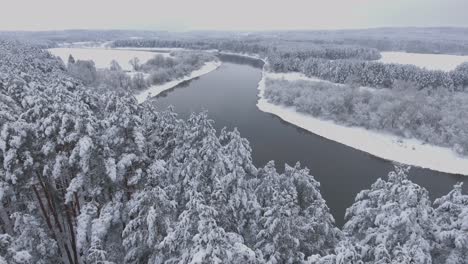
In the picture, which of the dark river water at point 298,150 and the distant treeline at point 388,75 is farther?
the distant treeline at point 388,75

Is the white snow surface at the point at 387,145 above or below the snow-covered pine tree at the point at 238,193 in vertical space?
below

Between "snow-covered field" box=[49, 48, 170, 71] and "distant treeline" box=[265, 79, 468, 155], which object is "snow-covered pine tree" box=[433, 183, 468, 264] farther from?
"snow-covered field" box=[49, 48, 170, 71]

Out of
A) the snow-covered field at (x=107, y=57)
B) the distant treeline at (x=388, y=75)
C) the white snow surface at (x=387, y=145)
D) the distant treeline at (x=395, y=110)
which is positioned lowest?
the white snow surface at (x=387, y=145)

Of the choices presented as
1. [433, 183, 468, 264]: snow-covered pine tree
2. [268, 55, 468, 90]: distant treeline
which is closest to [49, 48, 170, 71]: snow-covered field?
[268, 55, 468, 90]: distant treeline

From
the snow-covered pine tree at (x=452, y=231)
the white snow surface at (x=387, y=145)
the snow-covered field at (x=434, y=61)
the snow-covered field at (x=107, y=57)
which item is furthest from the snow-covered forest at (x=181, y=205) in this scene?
the snow-covered field at (x=107, y=57)

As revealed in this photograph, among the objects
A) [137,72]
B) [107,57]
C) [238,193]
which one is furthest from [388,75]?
[107,57]

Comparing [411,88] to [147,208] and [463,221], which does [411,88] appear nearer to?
[463,221]

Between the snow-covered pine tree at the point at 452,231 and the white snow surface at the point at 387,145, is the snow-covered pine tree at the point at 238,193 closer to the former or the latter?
the snow-covered pine tree at the point at 452,231

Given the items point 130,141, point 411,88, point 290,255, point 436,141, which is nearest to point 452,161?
point 436,141
